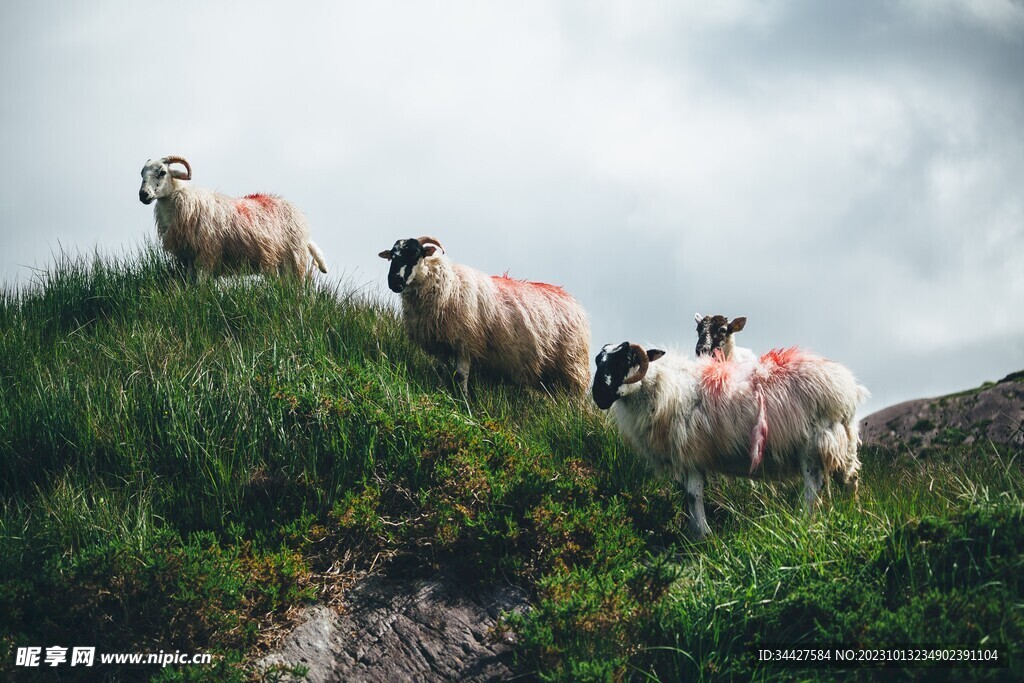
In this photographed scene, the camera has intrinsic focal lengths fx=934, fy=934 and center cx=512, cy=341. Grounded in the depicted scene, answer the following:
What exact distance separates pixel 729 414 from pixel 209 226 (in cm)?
908

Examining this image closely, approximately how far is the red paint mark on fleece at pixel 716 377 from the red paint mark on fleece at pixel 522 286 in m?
3.89

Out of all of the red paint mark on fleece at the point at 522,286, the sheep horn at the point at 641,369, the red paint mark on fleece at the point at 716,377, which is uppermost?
the red paint mark on fleece at the point at 522,286

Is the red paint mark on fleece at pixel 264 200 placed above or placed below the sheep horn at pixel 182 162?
below

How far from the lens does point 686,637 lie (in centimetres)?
685

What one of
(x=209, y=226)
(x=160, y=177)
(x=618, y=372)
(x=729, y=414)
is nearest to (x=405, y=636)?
(x=618, y=372)

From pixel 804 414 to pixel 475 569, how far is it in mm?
3406

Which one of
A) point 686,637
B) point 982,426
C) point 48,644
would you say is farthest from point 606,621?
point 982,426

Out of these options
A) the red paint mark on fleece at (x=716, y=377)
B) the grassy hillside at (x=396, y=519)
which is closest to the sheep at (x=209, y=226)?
the grassy hillside at (x=396, y=519)

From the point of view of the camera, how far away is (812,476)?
8.84 meters

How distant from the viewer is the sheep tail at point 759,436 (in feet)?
28.1

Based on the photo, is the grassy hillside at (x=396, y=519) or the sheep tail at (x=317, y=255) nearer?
the grassy hillside at (x=396, y=519)

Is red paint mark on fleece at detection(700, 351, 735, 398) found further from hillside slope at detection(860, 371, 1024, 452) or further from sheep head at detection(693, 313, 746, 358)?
hillside slope at detection(860, 371, 1024, 452)

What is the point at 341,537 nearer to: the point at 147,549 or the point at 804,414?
the point at 147,549

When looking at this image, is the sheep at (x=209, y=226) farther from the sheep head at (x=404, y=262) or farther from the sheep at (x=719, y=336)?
the sheep at (x=719, y=336)
